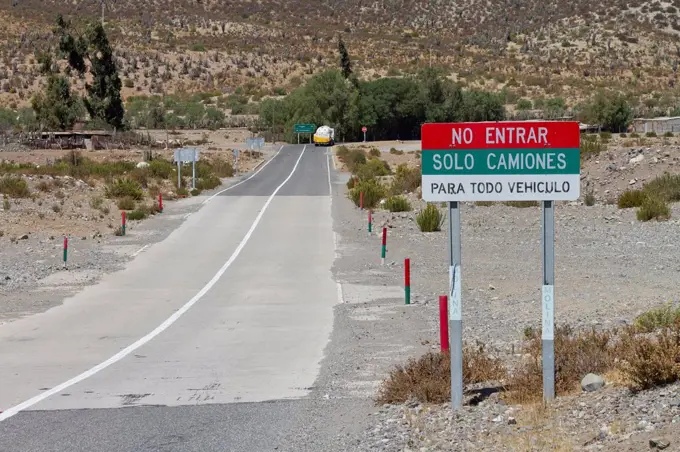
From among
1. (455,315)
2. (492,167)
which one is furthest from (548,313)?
(492,167)

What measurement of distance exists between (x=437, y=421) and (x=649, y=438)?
2.24 m

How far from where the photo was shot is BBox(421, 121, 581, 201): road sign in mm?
9367

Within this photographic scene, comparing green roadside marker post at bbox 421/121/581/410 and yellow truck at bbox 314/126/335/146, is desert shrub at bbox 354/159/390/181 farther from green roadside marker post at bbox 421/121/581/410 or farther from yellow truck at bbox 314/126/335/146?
green roadside marker post at bbox 421/121/581/410

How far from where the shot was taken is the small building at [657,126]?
85.1 meters

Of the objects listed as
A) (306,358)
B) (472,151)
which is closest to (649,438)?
(472,151)

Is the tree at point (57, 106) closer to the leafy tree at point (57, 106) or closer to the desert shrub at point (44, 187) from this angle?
the leafy tree at point (57, 106)

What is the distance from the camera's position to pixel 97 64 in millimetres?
79250

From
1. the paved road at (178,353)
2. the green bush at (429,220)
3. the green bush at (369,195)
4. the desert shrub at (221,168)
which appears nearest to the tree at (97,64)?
the desert shrub at (221,168)

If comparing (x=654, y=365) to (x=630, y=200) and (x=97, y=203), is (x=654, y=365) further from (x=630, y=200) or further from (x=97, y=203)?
(x=97, y=203)

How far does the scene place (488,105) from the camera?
98500mm

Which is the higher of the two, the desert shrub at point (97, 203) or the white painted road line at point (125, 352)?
the desert shrub at point (97, 203)

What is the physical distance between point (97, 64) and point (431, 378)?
7320 cm

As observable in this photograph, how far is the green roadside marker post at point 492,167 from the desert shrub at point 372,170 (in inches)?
1852

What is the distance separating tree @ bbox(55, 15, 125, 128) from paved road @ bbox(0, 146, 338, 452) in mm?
51892
